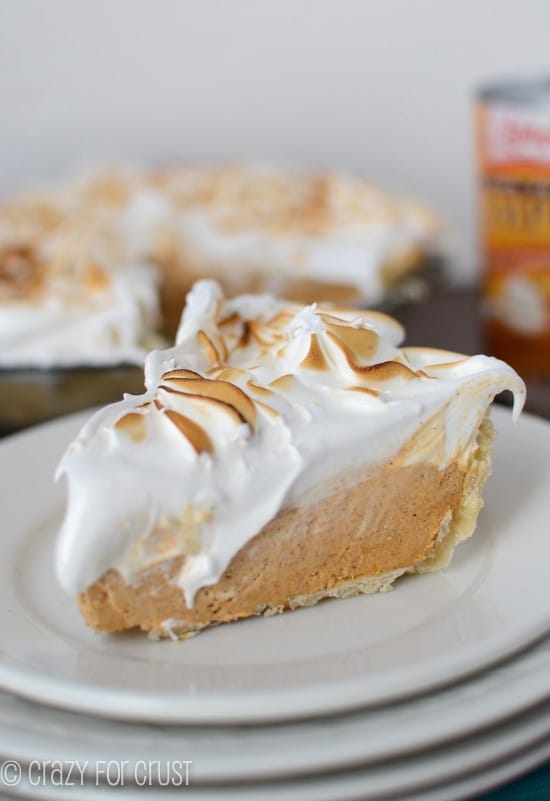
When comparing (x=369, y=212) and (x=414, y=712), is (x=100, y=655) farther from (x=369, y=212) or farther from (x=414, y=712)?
(x=369, y=212)

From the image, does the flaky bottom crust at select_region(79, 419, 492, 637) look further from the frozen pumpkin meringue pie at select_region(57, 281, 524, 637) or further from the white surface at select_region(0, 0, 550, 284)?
the white surface at select_region(0, 0, 550, 284)

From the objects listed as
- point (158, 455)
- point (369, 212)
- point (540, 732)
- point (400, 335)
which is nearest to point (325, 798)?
point (540, 732)

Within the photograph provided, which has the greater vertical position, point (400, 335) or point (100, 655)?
point (400, 335)

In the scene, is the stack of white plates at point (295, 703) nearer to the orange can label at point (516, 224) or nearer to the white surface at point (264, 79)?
the orange can label at point (516, 224)

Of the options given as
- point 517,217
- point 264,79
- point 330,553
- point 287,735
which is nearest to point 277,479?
point 330,553

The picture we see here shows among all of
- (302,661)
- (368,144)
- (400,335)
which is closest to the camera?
(302,661)

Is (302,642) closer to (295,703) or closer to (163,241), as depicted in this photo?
(295,703)

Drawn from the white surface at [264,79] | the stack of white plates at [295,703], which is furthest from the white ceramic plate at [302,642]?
the white surface at [264,79]
